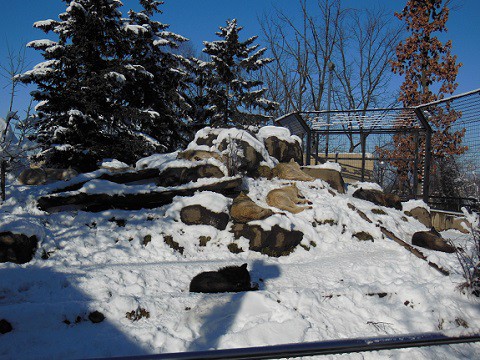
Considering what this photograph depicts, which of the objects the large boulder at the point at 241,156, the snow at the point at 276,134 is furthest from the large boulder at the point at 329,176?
the large boulder at the point at 241,156

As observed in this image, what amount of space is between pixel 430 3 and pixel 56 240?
1628 cm

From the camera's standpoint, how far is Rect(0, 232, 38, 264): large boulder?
4504 millimetres

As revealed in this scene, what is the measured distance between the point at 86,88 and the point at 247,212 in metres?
8.23

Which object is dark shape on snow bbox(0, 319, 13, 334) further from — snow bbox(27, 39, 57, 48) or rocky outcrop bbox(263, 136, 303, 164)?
snow bbox(27, 39, 57, 48)

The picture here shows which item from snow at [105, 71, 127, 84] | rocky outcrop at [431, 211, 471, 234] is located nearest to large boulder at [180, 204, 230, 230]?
rocky outcrop at [431, 211, 471, 234]

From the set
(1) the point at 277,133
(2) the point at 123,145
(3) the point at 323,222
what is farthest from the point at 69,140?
(3) the point at 323,222

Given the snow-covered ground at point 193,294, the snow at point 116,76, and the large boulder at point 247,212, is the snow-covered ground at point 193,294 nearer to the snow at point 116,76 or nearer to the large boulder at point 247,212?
the large boulder at point 247,212

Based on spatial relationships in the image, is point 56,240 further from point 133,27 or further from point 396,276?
point 133,27

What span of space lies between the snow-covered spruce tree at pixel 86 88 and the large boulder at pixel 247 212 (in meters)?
6.88

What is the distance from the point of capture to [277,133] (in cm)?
929

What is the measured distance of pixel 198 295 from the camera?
3.89 meters

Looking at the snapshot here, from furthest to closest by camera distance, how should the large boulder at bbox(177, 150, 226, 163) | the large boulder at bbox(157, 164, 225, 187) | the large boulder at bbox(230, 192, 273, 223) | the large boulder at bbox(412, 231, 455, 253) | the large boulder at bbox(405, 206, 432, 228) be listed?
the large boulder at bbox(405, 206, 432, 228), the large boulder at bbox(177, 150, 226, 163), the large boulder at bbox(157, 164, 225, 187), the large boulder at bbox(230, 192, 273, 223), the large boulder at bbox(412, 231, 455, 253)

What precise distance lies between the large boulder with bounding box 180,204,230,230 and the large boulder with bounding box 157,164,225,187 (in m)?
1.12

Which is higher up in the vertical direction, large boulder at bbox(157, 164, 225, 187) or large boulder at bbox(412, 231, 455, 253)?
large boulder at bbox(157, 164, 225, 187)
